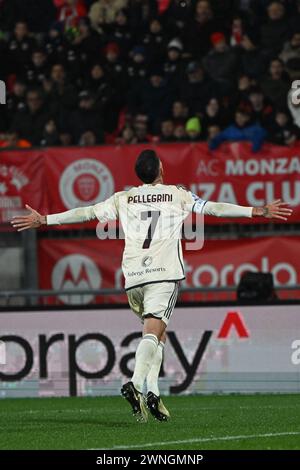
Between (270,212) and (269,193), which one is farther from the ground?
(269,193)

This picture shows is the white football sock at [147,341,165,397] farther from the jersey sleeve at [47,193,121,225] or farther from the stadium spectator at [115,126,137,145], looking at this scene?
the stadium spectator at [115,126,137,145]

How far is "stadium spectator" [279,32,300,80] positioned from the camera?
18484 millimetres

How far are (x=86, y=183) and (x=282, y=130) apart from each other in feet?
9.53

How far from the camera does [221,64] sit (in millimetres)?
19375

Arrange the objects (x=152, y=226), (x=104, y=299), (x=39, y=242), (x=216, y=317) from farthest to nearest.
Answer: (x=39, y=242)
(x=104, y=299)
(x=216, y=317)
(x=152, y=226)

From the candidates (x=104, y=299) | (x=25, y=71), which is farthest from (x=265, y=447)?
(x=25, y=71)

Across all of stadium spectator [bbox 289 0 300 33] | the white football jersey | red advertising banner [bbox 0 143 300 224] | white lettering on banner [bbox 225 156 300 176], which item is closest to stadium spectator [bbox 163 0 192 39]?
stadium spectator [bbox 289 0 300 33]

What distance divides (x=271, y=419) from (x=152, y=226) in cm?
197

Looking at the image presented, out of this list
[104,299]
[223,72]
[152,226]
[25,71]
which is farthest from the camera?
[25,71]

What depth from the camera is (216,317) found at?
15.1 meters

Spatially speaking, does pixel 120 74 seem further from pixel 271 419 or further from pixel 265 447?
pixel 265 447

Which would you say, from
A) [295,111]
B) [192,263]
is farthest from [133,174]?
[295,111]

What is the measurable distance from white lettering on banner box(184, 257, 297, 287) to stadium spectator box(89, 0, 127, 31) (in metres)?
5.62

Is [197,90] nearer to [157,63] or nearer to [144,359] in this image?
[157,63]
